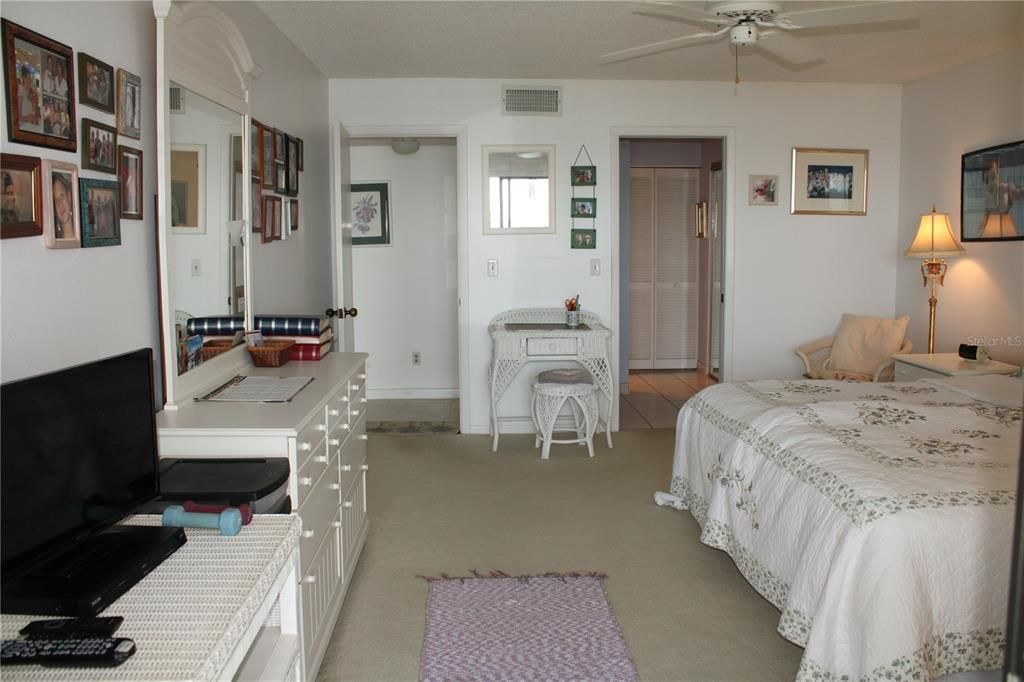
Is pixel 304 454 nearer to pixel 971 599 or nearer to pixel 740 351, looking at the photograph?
pixel 971 599

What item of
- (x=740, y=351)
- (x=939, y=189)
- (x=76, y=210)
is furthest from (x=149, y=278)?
(x=939, y=189)

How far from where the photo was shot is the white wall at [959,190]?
454cm

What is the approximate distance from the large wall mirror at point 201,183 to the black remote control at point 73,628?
3.84 feet

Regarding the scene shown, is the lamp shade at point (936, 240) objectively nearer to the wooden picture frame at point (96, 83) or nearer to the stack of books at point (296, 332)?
the stack of books at point (296, 332)

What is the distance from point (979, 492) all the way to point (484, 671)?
154 centimetres

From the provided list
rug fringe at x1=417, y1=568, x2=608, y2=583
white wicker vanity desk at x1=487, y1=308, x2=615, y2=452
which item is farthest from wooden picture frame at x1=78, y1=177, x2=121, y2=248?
white wicker vanity desk at x1=487, y1=308, x2=615, y2=452

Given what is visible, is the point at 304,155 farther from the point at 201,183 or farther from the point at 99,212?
the point at 99,212

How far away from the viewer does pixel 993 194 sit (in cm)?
466

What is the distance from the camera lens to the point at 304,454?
2.37 meters

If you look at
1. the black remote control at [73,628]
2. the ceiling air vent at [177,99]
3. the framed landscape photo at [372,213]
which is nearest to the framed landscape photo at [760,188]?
the framed landscape photo at [372,213]

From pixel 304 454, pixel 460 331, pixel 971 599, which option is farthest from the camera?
pixel 460 331

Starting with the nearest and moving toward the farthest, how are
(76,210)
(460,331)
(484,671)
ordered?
(76,210), (484,671), (460,331)

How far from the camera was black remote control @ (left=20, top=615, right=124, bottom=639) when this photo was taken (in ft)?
4.31

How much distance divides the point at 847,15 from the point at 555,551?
250cm
